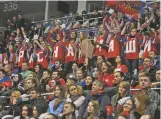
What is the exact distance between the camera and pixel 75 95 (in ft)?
28.2

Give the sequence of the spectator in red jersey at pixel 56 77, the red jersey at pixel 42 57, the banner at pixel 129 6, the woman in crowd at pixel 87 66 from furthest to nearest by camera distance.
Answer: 1. the red jersey at pixel 42 57
2. the banner at pixel 129 6
3. the woman in crowd at pixel 87 66
4. the spectator in red jersey at pixel 56 77

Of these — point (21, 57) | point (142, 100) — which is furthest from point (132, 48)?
point (21, 57)

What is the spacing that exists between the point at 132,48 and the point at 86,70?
1.13m

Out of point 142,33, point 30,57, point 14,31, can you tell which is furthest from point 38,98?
point 14,31

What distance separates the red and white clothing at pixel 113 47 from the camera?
432 inches

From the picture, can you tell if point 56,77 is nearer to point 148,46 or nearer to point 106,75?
point 106,75

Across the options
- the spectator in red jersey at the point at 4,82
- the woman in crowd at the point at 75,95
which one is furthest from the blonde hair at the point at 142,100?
the spectator in red jersey at the point at 4,82

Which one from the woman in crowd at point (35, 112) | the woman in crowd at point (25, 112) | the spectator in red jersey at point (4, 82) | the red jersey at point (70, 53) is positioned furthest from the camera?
the red jersey at point (70, 53)

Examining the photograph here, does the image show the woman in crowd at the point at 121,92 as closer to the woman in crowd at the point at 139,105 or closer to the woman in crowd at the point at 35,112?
the woman in crowd at the point at 139,105

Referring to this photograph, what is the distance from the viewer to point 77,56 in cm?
1225

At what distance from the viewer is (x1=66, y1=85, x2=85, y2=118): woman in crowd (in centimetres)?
847

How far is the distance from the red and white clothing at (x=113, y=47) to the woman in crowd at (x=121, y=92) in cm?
299

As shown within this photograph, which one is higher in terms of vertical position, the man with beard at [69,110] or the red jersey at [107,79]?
the red jersey at [107,79]

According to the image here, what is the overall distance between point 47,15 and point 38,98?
1024 centimetres
